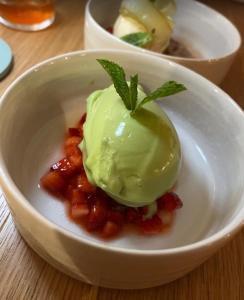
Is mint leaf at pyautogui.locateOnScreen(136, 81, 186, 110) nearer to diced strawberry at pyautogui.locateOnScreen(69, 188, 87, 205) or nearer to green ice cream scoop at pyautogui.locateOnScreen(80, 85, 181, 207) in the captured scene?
green ice cream scoop at pyautogui.locateOnScreen(80, 85, 181, 207)

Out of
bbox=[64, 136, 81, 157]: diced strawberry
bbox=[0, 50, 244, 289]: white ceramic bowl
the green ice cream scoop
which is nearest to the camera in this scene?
bbox=[0, 50, 244, 289]: white ceramic bowl

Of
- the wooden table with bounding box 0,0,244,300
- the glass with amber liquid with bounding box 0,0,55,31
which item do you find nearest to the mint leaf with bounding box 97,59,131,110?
the wooden table with bounding box 0,0,244,300

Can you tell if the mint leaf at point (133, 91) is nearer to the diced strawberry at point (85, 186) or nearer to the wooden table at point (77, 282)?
the diced strawberry at point (85, 186)

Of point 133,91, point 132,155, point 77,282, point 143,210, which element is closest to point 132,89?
point 133,91

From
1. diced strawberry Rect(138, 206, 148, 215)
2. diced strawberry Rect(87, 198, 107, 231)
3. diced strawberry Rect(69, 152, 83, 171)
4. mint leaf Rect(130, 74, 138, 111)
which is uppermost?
mint leaf Rect(130, 74, 138, 111)

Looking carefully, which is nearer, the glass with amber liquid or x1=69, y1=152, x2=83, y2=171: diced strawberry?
x1=69, y1=152, x2=83, y2=171: diced strawberry

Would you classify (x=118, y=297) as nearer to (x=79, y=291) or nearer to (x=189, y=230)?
(x=79, y=291)

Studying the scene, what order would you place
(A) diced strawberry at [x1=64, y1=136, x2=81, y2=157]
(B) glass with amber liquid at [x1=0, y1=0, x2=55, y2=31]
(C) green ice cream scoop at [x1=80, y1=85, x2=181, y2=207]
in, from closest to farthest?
(C) green ice cream scoop at [x1=80, y1=85, x2=181, y2=207] → (A) diced strawberry at [x1=64, y1=136, x2=81, y2=157] → (B) glass with amber liquid at [x1=0, y1=0, x2=55, y2=31]

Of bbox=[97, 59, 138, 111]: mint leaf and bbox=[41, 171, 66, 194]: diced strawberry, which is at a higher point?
bbox=[97, 59, 138, 111]: mint leaf

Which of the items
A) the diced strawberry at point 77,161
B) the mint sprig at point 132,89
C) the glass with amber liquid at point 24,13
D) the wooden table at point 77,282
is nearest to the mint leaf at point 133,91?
the mint sprig at point 132,89
